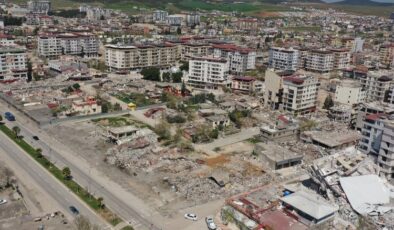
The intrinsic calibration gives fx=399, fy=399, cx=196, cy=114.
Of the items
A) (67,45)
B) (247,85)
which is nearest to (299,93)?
(247,85)

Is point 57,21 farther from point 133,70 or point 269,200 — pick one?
point 269,200

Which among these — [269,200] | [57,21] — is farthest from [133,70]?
[57,21]

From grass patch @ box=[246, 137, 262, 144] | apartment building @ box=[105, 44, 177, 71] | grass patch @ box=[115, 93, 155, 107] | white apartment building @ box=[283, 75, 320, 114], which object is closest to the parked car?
grass patch @ box=[246, 137, 262, 144]

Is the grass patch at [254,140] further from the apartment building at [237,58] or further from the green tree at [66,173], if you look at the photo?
the apartment building at [237,58]

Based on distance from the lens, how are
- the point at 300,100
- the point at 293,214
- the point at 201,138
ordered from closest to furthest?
1. the point at 293,214
2. the point at 201,138
3. the point at 300,100

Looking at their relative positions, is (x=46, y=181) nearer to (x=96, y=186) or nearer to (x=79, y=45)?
(x=96, y=186)
